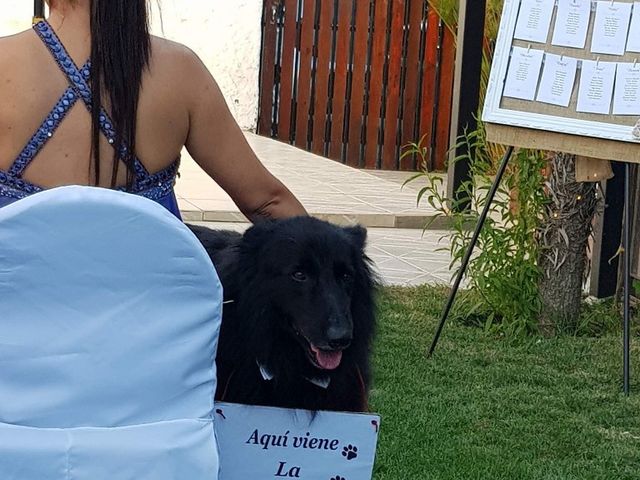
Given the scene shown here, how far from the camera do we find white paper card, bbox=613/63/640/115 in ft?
14.6

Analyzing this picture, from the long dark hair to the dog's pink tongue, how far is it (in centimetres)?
69

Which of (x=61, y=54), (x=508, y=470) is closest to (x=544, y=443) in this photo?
(x=508, y=470)

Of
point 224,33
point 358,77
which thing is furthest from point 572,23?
point 224,33

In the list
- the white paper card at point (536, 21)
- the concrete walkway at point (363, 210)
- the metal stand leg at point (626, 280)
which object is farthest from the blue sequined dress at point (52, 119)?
the concrete walkway at point (363, 210)

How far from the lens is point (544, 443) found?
13.2 ft

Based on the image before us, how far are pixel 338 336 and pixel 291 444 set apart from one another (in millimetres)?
307

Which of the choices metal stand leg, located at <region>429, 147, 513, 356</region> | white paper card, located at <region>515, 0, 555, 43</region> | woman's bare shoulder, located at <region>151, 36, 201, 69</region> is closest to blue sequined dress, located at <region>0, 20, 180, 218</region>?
woman's bare shoulder, located at <region>151, 36, 201, 69</region>

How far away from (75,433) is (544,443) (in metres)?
2.53

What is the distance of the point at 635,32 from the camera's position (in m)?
4.54

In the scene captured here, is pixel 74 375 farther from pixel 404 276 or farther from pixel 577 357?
pixel 404 276

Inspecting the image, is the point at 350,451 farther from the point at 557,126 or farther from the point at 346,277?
the point at 557,126

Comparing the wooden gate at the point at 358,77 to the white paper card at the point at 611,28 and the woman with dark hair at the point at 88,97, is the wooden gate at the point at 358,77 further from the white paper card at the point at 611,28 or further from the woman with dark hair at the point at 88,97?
the woman with dark hair at the point at 88,97

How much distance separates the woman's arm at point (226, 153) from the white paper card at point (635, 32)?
240 centimetres

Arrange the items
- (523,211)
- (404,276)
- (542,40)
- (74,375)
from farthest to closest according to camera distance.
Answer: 1. (404,276)
2. (523,211)
3. (542,40)
4. (74,375)
